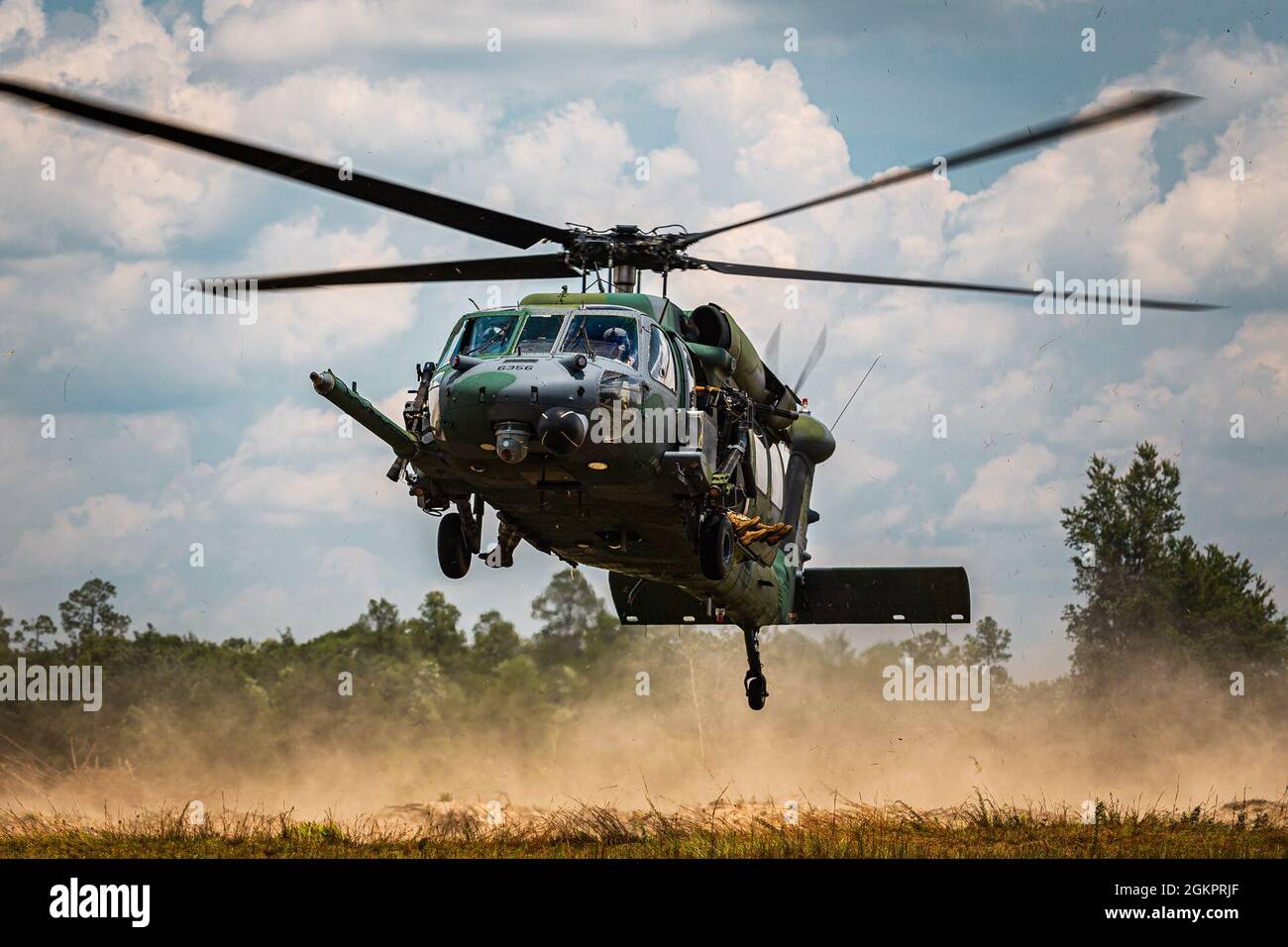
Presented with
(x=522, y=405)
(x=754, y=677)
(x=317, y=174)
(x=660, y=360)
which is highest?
(x=317, y=174)

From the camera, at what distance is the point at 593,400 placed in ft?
40.9

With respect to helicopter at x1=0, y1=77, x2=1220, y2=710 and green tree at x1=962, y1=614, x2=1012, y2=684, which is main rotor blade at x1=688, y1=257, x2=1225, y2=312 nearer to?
helicopter at x1=0, y1=77, x2=1220, y2=710

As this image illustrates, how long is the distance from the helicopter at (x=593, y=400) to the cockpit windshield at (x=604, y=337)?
15 mm

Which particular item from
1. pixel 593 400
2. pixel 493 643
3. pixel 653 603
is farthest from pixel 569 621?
pixel 593 400

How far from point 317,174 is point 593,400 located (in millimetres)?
2913

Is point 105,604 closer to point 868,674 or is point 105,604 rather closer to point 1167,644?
point 868,674

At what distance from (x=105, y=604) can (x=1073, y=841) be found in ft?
68.8

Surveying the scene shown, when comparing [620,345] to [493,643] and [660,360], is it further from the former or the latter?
[493,643]

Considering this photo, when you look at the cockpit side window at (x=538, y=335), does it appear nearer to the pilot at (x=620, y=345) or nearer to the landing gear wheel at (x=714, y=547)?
the pilot at (x=620, y=345)

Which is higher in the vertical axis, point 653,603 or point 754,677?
point 653,603

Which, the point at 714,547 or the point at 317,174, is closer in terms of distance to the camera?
the point at 317,174

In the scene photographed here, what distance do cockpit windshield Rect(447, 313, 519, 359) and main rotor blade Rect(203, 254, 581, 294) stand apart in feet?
5.70
